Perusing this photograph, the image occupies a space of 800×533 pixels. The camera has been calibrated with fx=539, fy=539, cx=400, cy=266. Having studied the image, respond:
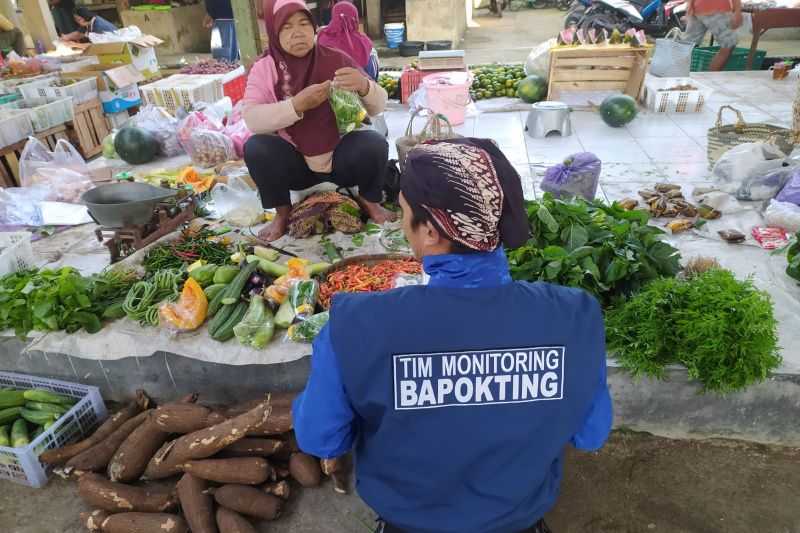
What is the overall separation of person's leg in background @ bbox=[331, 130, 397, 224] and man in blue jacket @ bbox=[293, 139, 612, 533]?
2.29 meters

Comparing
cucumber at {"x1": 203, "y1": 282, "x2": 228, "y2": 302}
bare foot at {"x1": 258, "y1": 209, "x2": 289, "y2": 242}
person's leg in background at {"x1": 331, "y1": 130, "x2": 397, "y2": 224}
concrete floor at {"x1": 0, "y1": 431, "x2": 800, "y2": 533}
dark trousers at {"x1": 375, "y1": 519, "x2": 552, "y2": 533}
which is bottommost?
concrete floor at {"x1": 0, "y1": 431, "x2": 800, "y2": 533}

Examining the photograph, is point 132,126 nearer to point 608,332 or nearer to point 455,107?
point 455,107

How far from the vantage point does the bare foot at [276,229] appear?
11.7 feet

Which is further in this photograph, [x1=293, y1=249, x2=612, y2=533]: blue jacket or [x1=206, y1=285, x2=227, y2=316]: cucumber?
[x1=206, y1=285, x2=227, y2=316]: cucumber

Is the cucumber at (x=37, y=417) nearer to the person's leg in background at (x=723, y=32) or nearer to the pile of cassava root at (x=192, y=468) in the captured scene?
the pile of cassava root at (x=192, y=468)

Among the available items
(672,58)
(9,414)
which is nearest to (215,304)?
(9,414)

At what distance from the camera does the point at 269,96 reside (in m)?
3.27

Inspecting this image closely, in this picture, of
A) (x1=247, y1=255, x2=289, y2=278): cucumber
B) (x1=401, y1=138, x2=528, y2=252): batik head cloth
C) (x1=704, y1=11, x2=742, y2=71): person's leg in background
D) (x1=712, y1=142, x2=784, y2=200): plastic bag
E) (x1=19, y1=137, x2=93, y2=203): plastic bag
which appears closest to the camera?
(x1=401, y1=138, x2=528, y2=252): batik head cloth

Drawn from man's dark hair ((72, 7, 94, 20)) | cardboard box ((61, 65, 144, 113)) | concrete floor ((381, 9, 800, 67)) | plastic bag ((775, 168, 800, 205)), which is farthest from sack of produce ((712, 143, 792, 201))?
man's dark hair ((72, 7, 94, 20))

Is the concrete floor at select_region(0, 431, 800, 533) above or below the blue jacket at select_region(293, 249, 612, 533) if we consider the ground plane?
below

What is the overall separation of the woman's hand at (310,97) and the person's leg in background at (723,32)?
711 cm

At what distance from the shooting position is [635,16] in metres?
8.60

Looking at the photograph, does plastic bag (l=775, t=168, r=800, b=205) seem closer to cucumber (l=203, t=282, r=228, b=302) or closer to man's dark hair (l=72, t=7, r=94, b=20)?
cucumber (l=203, t=282, r=228, b=302)

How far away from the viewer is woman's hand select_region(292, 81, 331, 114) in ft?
9.91
